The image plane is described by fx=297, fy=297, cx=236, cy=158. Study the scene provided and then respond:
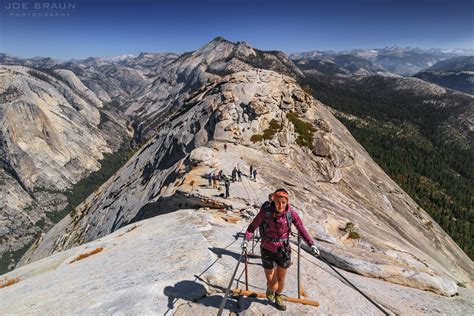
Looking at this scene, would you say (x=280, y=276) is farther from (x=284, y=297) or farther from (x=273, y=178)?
(x=273, y=178)

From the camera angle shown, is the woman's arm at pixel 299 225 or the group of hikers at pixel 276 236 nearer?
the group of hikers at pixel 276 236

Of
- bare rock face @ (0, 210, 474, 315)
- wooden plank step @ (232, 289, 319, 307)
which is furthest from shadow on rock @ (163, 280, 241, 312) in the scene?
wooden plank step @ (232, 289, 319, 307)

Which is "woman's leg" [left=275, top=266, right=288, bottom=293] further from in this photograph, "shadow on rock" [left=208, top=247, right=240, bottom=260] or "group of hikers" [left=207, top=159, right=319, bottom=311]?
"shadow on rock" [left=208, top=247, right=240, bottom=260]

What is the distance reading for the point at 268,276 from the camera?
10664 millimetres

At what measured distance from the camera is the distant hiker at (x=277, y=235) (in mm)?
10233

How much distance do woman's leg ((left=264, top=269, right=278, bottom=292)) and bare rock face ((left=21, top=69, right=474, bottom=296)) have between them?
10.3 meters

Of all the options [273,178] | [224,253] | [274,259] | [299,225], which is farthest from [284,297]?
[273,178]

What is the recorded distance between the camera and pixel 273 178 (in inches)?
1441

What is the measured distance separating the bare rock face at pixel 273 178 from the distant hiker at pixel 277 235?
10475 mm

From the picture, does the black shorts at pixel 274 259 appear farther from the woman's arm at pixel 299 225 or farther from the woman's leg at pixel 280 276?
the woman's arm at pixel 299 225

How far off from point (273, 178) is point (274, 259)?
86.0 ft

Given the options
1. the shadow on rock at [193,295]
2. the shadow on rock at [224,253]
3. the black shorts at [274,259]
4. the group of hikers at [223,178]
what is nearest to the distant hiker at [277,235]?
the black shorts at [274,259]

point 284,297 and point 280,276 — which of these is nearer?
point 280,276

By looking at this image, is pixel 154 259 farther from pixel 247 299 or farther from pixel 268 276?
pixel 268 276
